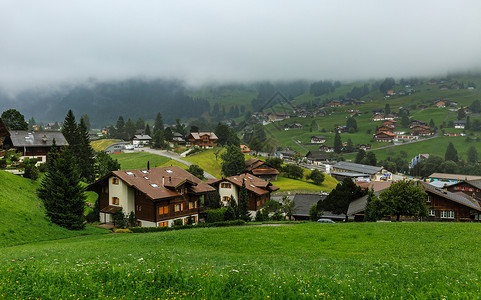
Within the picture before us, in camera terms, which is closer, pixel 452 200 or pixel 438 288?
pixel 438 288

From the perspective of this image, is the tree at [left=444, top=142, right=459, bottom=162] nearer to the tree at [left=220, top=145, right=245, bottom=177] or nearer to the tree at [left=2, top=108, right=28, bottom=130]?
the tree at [left=220, top=145, right=245, bottom=177]

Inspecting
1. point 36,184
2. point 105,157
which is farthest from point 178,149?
point 36,184

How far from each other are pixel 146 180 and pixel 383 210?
3460 cm

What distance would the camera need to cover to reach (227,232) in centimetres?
2802

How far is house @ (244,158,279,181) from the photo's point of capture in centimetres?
10038

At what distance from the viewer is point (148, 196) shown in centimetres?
4188

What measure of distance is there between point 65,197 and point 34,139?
136 feet

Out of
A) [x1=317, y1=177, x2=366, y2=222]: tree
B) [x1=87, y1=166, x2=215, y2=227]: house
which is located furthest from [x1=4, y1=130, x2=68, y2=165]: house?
[x1=317, y1=177, x2=366, y2=222]: tree

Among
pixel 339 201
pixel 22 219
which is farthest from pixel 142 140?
pixel 22 219

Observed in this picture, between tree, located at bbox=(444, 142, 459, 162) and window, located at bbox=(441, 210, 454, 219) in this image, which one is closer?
window, located at bbox=(441, 210, 454, 219)

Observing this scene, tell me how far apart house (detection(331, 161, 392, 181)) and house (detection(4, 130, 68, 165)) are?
4365 inches

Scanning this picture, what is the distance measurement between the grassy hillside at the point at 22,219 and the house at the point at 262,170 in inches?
2600

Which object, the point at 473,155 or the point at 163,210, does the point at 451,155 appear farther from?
the point at 163,210

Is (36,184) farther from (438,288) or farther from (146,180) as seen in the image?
(438,288)
